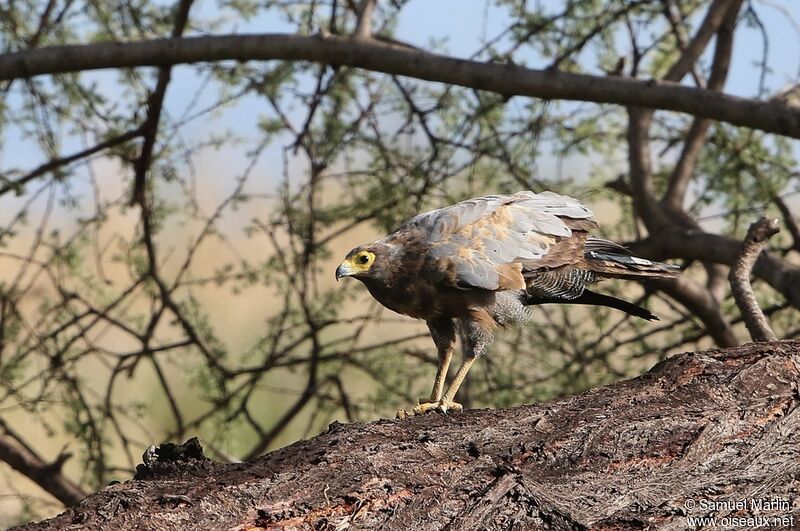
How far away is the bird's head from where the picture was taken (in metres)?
3.50

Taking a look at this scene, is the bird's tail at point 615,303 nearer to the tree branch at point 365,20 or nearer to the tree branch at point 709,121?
the tree branch at point 365,20

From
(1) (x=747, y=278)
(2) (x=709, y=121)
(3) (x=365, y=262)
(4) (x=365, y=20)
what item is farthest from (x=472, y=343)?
(2) (x=709, y=121)

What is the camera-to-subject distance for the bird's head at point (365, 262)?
3.50m

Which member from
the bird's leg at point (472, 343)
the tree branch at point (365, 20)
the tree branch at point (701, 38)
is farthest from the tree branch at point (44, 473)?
the tree branch at point (701, 38)

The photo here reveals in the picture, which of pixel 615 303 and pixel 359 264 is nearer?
pixel 359 264

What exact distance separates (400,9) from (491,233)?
259 cm

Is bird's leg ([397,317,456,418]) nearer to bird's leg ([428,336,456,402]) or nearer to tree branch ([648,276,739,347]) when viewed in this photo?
bird's leg ([428,336,456,402])

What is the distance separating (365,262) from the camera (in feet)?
11.5

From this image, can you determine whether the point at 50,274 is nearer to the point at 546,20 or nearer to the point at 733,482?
the point at 546,20

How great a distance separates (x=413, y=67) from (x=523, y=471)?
280cm

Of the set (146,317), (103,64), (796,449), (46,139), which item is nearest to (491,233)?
(796,449)

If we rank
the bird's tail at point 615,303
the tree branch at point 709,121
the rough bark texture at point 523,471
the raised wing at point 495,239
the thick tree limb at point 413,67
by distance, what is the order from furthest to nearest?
1. the tree branch at point 709,121
2. the thick tree limb at point 413,67
3. the bird's tail at point 615,303
4. the raised wing at point 495,239
5. the rough bark texture at point 523,471

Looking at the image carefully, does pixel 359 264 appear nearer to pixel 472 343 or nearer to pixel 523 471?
pixel 472 343

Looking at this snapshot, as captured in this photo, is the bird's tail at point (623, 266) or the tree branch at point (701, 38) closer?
the bird's tail at point (623, 266)
